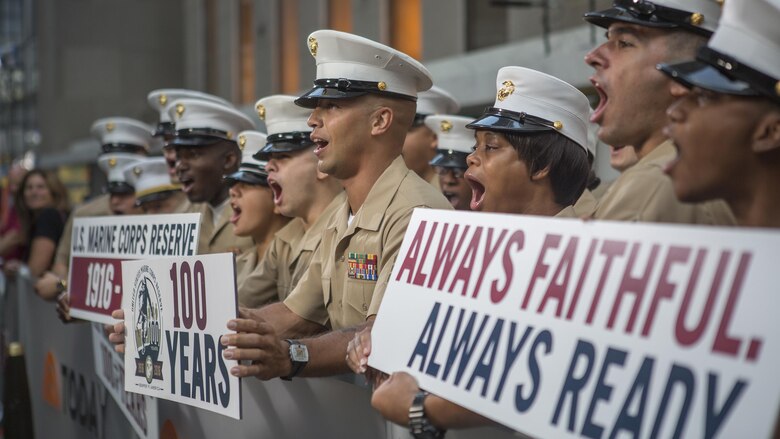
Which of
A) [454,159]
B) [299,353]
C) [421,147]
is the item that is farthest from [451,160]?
[299,353]

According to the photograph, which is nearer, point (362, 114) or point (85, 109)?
point (362, 114)

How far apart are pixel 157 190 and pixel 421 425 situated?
4.35 metres

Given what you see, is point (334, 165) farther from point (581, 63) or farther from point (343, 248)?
point (581, 63)

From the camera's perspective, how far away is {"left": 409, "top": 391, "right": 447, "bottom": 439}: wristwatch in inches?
103

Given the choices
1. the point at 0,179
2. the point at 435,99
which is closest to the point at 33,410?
the point at 435,99

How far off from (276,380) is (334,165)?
29.7 inches

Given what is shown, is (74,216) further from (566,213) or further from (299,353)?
(566,213)

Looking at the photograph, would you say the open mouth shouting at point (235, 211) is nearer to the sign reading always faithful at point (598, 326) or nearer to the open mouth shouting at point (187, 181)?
the open mouth shouting at point (187, 181)

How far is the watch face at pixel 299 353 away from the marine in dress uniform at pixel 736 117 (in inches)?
53.9

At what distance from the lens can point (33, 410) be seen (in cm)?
734

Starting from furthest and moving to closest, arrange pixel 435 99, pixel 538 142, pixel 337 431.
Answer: pixel 435 99
pixel 538 142
pixel 337 431

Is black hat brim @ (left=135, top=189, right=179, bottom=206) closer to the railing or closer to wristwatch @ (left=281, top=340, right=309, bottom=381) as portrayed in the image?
the railing

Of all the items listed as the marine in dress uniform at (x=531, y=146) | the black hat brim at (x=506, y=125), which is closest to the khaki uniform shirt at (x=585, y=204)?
the marine in dress uniform at (x=531, y=146)

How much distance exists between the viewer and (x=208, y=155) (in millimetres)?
6031
